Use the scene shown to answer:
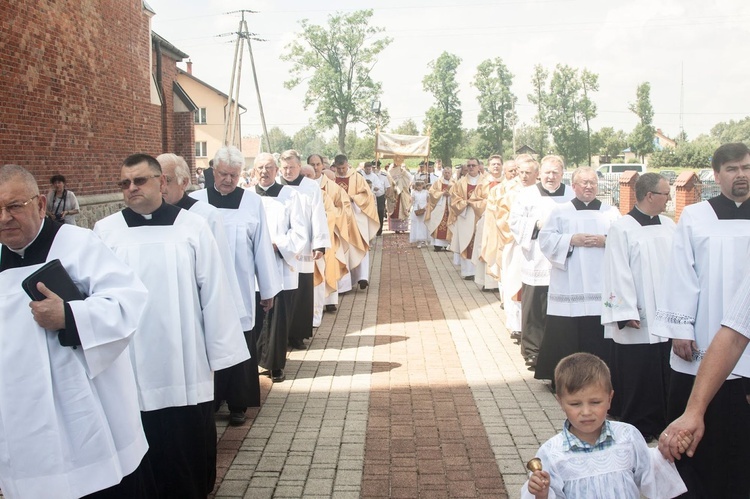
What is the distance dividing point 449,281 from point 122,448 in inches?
459

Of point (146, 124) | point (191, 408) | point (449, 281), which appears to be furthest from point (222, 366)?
point (146, 124)

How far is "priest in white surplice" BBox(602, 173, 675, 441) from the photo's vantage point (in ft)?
20.8

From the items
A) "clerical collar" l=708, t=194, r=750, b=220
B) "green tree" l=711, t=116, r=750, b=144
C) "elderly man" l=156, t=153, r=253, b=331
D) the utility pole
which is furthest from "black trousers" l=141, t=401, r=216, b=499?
"green tree" l=711, t=116, r=750, b=144

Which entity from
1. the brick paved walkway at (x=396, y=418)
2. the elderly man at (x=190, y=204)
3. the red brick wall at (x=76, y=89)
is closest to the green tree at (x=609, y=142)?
the red brick wall at (x=76, y=89)

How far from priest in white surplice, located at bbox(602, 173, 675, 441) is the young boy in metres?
3.11

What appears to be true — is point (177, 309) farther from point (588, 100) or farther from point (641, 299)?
point (588, 100)

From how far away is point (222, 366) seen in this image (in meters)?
4.89

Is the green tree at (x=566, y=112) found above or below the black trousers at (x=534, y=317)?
above

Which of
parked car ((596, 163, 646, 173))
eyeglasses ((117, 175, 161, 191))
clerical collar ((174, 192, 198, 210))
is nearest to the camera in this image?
eyeglasses ((117, 175, 161, 191))

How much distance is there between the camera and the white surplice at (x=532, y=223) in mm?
7992

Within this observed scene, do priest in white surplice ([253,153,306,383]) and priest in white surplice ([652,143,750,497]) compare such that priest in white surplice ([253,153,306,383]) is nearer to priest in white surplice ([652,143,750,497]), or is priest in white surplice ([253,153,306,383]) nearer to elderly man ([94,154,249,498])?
elderly man ([94,154,249,498])

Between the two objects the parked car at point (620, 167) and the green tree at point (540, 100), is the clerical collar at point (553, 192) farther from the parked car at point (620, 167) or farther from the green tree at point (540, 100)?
the green tree at point (540, 100)

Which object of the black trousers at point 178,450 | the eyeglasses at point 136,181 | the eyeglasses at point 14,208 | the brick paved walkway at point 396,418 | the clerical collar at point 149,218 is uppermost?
the eyeglasses at point 136,181

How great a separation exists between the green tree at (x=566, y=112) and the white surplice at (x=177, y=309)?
7078 cm
